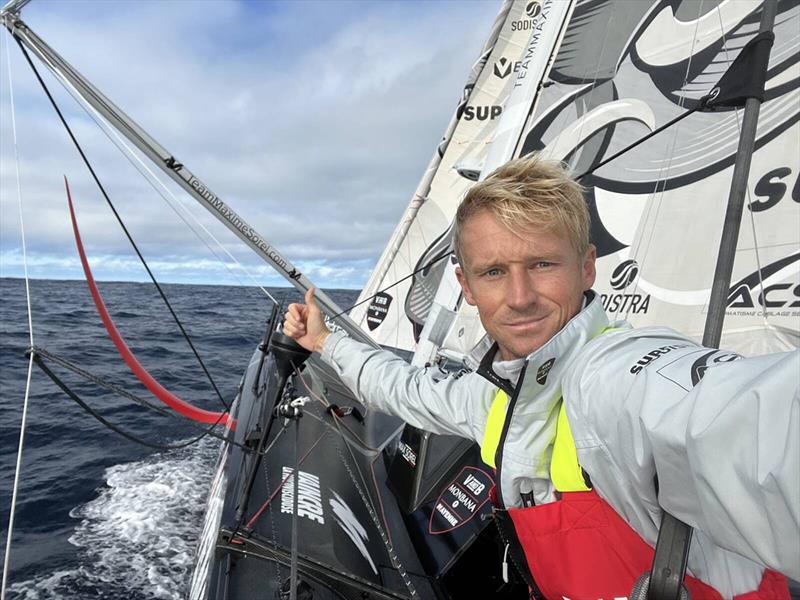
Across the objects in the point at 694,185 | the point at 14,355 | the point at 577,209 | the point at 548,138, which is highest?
the point at 548,138

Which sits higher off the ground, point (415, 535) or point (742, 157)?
point (742, 157)

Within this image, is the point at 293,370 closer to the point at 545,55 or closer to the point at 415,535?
the point at 415,535

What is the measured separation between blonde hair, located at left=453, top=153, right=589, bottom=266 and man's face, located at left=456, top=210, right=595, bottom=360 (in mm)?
22

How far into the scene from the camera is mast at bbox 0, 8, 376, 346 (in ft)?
7.84

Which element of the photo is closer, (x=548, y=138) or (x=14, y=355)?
(x=548, y=138)

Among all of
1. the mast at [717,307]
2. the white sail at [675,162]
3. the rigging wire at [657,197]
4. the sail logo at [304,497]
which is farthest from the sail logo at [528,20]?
the sail logo at [304,497]

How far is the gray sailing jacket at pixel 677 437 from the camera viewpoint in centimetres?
54

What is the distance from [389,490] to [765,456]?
2874 millimetres

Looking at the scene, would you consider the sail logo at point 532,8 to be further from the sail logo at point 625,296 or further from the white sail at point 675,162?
the sail logo at point 625,296

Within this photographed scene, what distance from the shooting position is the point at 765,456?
0.53m

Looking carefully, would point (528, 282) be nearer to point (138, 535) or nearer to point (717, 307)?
point (717, 307)

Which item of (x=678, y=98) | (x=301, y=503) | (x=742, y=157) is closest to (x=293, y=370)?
(x=301, y=503)

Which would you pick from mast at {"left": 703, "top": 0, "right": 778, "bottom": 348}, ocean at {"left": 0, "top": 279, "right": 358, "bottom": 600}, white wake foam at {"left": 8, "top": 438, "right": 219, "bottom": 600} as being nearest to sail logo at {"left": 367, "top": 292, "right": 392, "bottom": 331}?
ocean at {"left": 0, "top": 279, "right": 358, "bottom": 600}

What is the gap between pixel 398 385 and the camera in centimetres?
178
